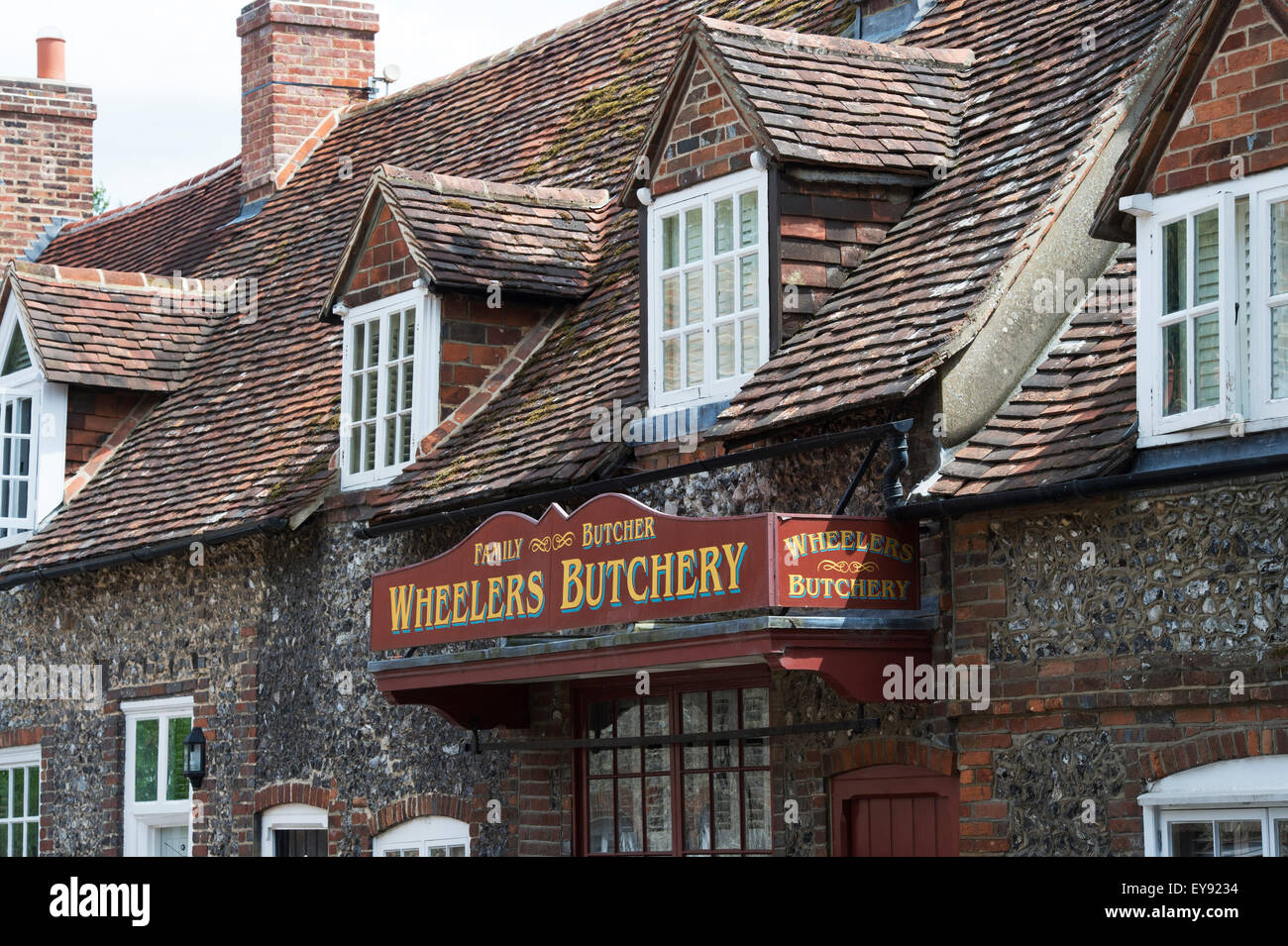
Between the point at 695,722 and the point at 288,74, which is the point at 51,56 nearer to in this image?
the point at 288,74

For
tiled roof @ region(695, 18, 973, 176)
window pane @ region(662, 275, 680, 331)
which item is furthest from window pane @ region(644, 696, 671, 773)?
tiled roof @ region(695, 18, 973, 176)

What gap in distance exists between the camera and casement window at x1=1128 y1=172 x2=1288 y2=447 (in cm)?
866

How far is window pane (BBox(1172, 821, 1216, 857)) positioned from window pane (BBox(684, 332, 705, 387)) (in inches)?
171

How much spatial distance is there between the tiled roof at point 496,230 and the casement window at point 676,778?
10.9ft

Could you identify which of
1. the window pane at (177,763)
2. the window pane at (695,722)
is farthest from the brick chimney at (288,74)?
the window pane at (695,722)

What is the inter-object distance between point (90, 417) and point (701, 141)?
342 inches

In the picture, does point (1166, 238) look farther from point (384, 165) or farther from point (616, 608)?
point (384, 165)

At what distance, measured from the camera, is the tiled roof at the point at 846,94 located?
11.5m

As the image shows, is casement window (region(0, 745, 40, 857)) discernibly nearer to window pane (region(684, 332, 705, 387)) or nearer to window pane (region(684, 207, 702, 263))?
window pane (region(684, 332, 705, 387))

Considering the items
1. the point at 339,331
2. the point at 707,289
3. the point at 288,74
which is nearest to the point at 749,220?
the point at 707,289

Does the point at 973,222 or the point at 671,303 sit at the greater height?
the point at 973,222

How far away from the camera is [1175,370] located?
9.05 meters

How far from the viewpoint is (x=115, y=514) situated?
1711 cm

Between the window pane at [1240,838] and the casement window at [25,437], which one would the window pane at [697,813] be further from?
the casement window at [25,437]
